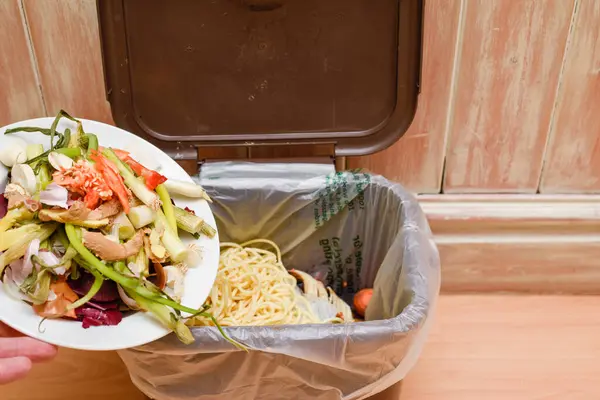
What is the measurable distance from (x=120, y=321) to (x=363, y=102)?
1.53ft

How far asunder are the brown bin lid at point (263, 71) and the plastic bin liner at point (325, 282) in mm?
63

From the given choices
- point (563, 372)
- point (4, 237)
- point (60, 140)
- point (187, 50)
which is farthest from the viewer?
point (563, 372)

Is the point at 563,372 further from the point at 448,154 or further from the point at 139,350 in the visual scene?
the point at 139,350

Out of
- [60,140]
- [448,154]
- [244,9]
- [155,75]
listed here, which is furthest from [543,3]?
[60,140]

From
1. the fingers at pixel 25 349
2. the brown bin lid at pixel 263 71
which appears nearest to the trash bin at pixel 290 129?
the brown bin lid at pixel 263 71

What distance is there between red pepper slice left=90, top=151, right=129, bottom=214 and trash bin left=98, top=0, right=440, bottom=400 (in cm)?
17

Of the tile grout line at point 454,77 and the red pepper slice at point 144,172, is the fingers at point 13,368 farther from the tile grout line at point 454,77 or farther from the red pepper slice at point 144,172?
the tile grout line at point 454,77

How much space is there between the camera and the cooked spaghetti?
0.90 metres

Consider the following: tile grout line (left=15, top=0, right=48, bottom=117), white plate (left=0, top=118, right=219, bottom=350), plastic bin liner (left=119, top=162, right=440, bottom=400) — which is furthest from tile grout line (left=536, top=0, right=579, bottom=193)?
tile grout line (left=15, top=0, right=48, bottom=117)

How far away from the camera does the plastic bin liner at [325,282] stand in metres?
0.71

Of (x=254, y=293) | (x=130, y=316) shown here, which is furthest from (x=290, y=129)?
Result: (x=130, y=316)

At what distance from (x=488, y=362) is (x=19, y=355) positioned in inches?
27.6

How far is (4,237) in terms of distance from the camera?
2.26 feet

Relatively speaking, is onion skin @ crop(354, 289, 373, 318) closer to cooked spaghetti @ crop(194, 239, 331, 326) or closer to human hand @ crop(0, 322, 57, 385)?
cooked spaghetti @ crop(194, 239, 331, 326)
